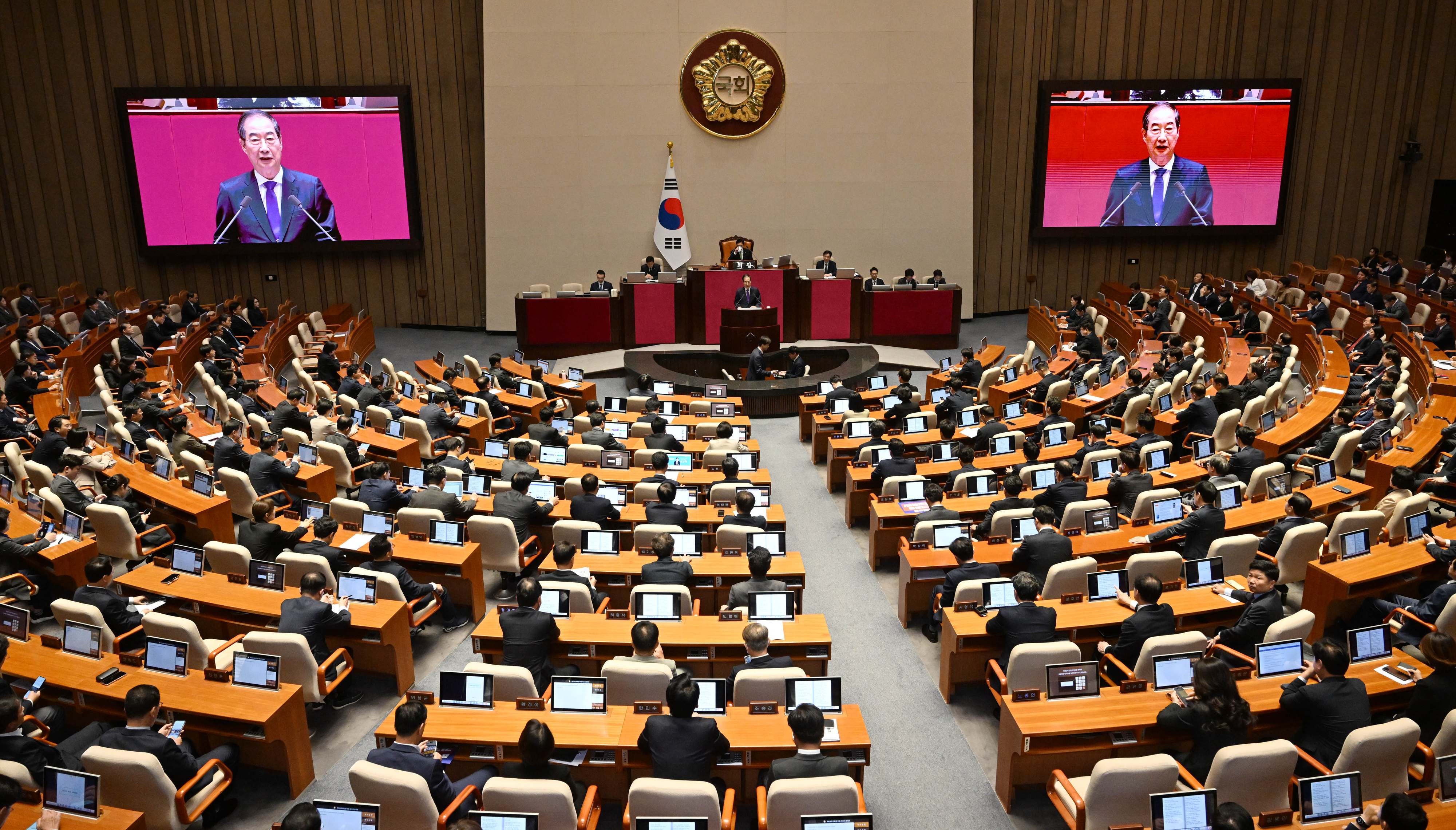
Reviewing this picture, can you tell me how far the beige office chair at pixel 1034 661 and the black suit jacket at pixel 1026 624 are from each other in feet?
1.67

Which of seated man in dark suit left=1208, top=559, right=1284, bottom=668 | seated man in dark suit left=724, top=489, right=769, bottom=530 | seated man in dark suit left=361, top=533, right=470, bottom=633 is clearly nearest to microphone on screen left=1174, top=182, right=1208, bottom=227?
seated man in dark suit left=724, top=489, right=769, bottom=530

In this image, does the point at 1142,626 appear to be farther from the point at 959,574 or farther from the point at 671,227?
the point at 671,227

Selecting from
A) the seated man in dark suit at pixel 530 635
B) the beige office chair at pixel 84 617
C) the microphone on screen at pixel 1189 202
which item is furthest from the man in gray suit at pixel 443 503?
the microphone on screen at pixel 1189 202

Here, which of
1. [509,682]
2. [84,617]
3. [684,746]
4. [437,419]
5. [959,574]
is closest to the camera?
[684,746]

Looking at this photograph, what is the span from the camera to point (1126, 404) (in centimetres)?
1241

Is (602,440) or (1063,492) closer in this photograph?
(1063,492)

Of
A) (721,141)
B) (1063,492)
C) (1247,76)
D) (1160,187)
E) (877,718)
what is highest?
(1247,76)

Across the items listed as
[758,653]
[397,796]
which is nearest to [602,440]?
[758,653]

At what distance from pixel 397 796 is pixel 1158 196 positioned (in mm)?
20193

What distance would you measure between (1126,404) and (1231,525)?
412 centimetres

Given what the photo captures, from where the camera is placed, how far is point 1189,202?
819 inches

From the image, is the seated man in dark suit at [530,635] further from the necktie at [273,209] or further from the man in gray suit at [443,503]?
the necktie at [273,209]

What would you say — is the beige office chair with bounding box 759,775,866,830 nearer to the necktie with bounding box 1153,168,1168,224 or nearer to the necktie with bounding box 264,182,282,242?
the necktie with bounding box 264,182,282,242

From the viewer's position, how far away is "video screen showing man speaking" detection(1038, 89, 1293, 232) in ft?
66.2
